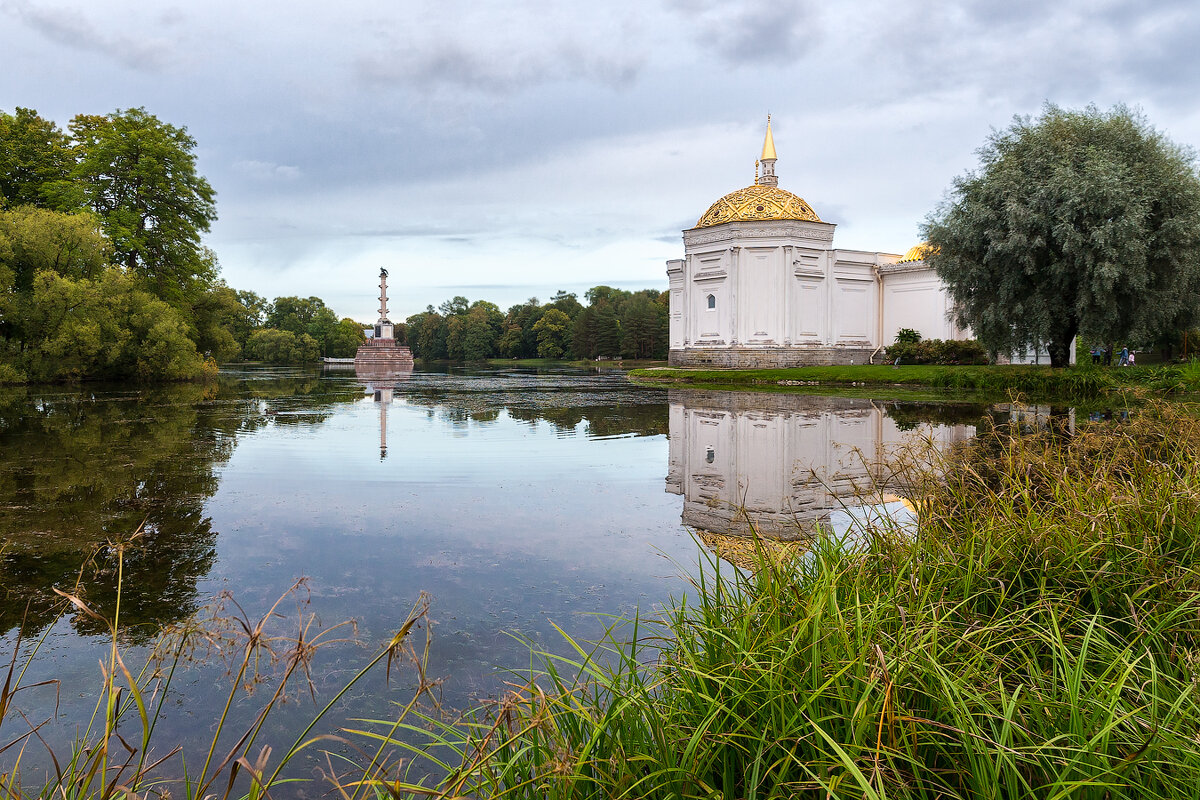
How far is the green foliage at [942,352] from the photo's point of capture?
4184cm

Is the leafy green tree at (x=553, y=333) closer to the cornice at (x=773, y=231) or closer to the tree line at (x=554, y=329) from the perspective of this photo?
the tree line at (x=554, y=329)

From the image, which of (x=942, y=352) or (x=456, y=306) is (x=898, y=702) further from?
(x=456, y=306)

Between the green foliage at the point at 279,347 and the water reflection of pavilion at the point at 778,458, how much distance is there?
8486 cm

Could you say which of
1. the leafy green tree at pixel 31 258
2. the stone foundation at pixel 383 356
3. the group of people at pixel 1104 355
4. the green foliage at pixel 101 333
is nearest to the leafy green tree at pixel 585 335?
the stone foundation at pixel 383 356

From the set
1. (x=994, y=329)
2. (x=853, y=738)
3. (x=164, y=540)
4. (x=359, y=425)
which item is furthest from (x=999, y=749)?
(x=994, y=329)

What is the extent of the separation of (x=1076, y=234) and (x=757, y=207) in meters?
25.7

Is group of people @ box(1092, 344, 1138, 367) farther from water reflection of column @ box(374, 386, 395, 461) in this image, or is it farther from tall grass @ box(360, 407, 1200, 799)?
tall grass @ box(360, 407, 1200, 799)

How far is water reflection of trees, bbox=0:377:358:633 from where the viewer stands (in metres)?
5.11

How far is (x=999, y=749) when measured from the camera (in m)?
1.89

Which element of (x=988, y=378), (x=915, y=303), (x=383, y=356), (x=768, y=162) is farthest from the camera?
(x=383, y=356)

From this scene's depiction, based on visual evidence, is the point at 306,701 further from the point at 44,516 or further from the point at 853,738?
the point at 44,516

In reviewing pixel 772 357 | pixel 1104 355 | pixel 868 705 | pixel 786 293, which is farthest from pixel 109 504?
pixel 1104 355

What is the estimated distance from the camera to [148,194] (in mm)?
36188

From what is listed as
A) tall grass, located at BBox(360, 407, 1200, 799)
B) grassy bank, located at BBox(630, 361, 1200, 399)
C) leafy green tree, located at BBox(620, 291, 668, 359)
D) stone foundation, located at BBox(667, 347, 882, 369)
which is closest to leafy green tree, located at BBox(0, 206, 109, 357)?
grassy bank, located at BBox(630, 361, 1200, 399)
